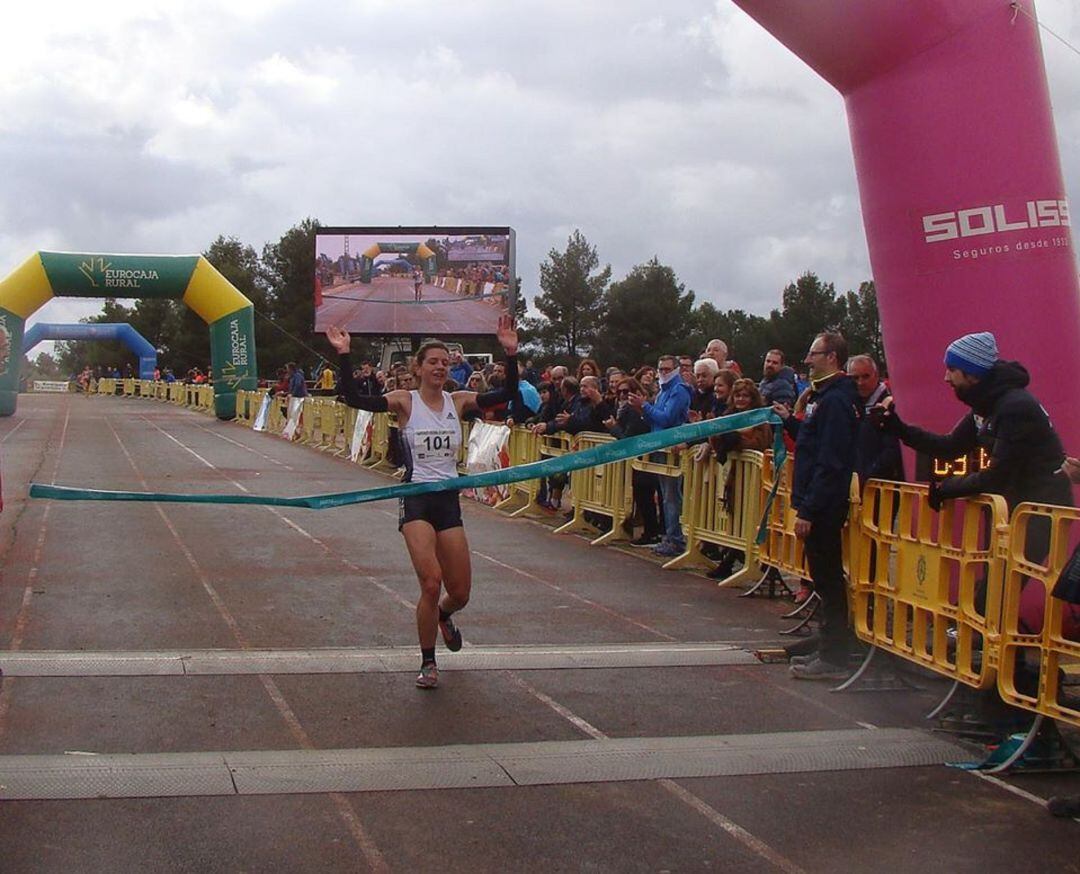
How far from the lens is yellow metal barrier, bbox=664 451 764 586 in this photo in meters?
10.7

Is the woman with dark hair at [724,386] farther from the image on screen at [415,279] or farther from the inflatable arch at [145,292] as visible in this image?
the image on screen at [415,279]

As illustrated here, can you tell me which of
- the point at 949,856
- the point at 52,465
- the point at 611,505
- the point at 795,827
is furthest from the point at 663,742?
the point at 52,465

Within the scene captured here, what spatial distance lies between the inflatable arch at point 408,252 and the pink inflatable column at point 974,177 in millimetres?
34008

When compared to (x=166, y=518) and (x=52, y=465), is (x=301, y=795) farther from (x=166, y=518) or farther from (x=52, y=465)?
(x=52, y=465)

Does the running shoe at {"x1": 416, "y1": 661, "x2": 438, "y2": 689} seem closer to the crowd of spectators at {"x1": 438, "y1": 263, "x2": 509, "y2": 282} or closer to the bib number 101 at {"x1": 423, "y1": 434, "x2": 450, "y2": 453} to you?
the bib number 101 at {"x1": 423, "y1": 434, "x2": 450, "y2": 453}

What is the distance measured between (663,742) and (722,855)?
56.7 inches

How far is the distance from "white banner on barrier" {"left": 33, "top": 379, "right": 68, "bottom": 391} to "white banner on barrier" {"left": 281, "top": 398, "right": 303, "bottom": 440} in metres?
65.0

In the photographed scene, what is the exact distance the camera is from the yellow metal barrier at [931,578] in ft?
20.0

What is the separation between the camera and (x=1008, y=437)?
19.9ft

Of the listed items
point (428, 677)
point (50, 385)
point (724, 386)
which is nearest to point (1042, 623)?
point (428, 677)

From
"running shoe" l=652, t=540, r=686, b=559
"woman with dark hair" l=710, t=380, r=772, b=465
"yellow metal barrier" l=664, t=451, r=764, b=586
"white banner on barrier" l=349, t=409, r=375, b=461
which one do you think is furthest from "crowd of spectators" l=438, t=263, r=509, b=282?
"woman with dark hair" l=710, t=380, r=772, b=465

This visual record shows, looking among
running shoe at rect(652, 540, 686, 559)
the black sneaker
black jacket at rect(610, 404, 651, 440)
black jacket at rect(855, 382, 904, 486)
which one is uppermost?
black jacket at rect(610, 404, 651, 440)

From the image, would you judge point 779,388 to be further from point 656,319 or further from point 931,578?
point 656,319

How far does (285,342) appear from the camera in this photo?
96.2m
